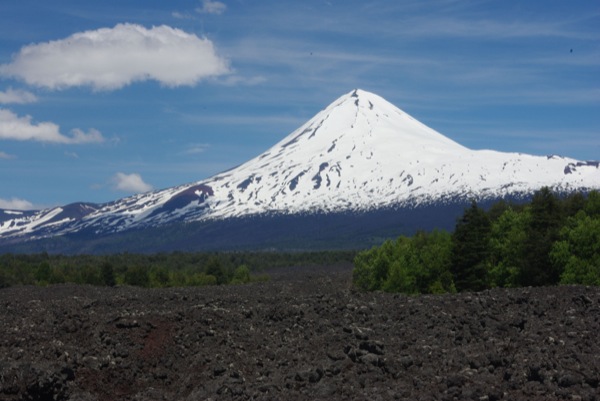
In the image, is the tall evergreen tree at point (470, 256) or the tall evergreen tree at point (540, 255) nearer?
the tall evergreen tree at point (540, 255)

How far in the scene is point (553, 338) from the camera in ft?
56.9

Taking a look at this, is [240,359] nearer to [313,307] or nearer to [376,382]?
[376,382]

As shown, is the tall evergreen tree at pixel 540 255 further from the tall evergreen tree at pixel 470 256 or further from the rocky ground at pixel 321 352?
the rocky ground at pixel 321 352

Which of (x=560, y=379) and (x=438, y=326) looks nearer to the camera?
(x=560, y=379)

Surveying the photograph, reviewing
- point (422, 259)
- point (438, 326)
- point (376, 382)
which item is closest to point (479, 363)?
point (376, 382)

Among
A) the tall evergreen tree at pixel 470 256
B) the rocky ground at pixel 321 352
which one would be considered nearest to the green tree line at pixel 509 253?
the tall evergreen tree at pixel 470 256

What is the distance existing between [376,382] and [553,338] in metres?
3.94

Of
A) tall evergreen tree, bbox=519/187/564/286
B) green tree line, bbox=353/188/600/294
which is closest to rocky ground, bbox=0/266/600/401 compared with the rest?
green tree line, bbox=353/188/600/294

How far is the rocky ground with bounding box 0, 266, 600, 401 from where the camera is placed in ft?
48.8

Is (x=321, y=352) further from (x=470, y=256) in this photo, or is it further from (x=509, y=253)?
(x=470, y=256)

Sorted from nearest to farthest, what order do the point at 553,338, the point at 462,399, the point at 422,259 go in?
the point at 462,399
the point at 553,338
the point at 422,259

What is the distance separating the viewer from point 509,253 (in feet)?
156

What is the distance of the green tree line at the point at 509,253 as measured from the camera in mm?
41656

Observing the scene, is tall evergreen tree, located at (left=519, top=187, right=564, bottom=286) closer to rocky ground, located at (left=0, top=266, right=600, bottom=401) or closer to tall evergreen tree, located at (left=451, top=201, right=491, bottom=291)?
tall evergreen tree, located at (left=451, top=201, right=491, bottom=291)
